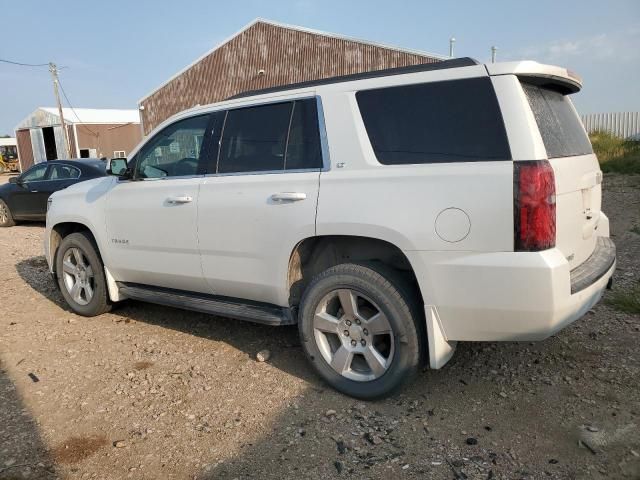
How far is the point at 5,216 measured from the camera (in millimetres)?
11695

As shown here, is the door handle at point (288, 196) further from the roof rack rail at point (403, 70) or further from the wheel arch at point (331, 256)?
the roof rack rail at point (403, 70)

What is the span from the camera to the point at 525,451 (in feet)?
8.89

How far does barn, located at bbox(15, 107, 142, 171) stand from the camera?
39156 millimetres

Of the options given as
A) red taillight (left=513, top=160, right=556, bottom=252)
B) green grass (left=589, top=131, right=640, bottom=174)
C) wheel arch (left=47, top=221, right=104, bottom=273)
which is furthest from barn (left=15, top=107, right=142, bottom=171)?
red taillight (left=513, top=160, right=556, bottom=252)

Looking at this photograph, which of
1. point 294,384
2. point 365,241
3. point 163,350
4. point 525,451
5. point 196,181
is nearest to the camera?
point 525,451

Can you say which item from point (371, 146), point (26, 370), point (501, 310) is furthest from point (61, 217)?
point (501, 310)

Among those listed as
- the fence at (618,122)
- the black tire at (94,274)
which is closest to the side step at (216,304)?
the black tire at (94,274)

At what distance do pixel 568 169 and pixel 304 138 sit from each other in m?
1.65

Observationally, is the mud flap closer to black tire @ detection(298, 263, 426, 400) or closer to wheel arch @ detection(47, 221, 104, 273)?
black tire @ detection(298, 263, 426, 400)

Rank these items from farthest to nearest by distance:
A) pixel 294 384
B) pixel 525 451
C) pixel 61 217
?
1. pixel 61 217
2. pixel 294 384
3. pixel 525 451

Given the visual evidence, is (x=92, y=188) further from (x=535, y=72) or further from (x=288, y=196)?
(x=535, y=72)

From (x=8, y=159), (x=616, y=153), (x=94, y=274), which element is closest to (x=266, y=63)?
(x=616, y=153)

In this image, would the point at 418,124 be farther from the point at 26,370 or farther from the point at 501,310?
the point at 26,370

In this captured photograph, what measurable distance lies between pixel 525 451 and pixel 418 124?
6.26 feet
